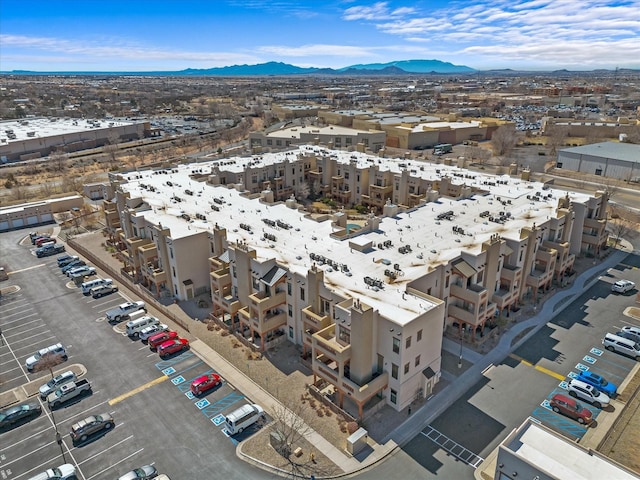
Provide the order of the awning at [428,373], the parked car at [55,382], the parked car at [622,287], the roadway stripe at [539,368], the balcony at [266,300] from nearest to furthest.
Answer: the awning at [428,373]
the parked car at [55,382]
the roadway stripe at [539,368]
the balcony at [266,300]
the parked car at [622,287]

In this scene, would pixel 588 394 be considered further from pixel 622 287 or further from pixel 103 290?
pixel 103 290

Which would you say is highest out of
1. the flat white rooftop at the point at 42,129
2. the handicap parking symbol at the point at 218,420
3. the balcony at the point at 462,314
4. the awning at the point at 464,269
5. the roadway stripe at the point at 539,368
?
the flat white rooftop at the point at 42,129

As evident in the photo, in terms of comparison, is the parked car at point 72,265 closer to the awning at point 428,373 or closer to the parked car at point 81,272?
the parked car at point 81,272

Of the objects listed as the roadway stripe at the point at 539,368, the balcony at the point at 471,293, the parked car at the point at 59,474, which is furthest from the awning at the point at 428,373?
the parked car at the point at 59,474

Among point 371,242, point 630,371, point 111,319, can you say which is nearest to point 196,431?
point 111,319

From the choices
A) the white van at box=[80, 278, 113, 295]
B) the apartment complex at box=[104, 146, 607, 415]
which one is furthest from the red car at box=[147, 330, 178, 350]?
the white van at box=[80, 278, 113, 295]

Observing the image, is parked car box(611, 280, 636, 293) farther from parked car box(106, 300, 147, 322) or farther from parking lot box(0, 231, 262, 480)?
parked car box(106, 300, 147, 322)
